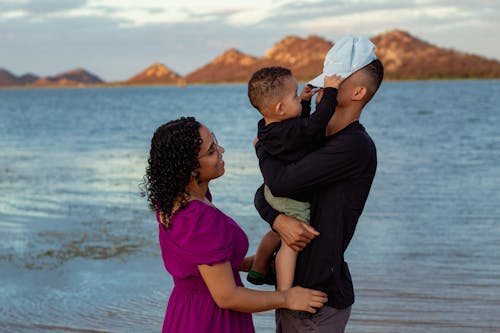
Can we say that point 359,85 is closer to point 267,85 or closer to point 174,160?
point 267,85

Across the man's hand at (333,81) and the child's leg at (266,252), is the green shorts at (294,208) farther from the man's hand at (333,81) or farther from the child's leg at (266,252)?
the man's hand at (333,81)

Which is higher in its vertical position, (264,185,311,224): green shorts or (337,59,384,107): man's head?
(337,59,384,107): man's head

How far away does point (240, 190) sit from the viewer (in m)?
12.9

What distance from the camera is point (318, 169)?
265cm

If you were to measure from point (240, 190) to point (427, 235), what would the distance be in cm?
451

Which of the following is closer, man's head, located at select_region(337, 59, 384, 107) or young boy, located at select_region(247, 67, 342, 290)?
young boy, located at select_region(247, 67, 342, 290)

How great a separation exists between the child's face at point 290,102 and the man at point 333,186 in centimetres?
12

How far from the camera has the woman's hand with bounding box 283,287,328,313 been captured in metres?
2.69

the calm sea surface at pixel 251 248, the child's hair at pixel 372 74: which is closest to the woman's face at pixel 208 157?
the child's hair at pixel 372 74

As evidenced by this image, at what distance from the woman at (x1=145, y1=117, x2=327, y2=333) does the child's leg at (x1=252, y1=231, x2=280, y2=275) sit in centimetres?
18

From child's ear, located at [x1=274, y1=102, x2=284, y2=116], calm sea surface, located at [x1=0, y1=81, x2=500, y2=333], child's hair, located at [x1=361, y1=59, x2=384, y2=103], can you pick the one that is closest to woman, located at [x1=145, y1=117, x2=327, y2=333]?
child's ear, located at [x1=274, y1=102, x2=284, y2=116]

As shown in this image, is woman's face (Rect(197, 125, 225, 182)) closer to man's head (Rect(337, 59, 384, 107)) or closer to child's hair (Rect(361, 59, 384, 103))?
man's head (Rect(337, 59, 384, 107))

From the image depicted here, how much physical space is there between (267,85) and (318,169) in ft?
1.18

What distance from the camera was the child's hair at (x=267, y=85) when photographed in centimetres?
275
